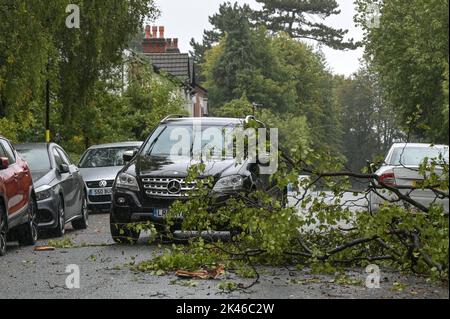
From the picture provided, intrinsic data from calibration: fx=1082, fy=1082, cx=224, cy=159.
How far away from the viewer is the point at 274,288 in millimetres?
9961

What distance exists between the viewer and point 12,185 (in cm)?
1516

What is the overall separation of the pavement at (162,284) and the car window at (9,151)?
2.68 meters

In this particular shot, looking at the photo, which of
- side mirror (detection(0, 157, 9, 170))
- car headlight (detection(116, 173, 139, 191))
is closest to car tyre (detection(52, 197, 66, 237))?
car headlight (detection(116, 173, 139, 191))

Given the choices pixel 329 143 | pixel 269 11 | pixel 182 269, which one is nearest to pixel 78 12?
pixel 182 269

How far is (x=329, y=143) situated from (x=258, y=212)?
308ft

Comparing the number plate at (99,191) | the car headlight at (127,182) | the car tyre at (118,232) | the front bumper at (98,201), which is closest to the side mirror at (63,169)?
the car tyre at (118,232)

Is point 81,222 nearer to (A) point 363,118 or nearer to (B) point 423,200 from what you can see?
(B) point 423,200

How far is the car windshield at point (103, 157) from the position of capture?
2738 centimetres

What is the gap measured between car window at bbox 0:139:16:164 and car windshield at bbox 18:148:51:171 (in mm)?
2474

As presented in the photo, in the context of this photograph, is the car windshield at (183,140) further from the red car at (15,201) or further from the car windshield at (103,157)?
the car windshield at (103,157)

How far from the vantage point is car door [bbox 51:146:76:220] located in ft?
61.6

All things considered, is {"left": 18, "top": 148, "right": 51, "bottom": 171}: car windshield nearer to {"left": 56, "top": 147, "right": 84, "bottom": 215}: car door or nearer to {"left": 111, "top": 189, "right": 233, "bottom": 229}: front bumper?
{"left": 56, "top": 147, "right": 84, "bottom": 215}: car door
